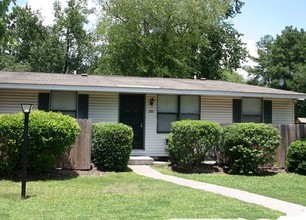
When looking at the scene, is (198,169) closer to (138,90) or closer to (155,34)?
(138,90)

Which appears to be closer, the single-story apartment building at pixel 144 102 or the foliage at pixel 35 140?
the foliage at pixel 35 140

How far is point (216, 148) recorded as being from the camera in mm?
13148

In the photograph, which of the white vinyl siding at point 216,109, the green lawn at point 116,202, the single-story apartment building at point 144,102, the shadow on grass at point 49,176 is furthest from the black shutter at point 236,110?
the shadow on grass at point 49,176

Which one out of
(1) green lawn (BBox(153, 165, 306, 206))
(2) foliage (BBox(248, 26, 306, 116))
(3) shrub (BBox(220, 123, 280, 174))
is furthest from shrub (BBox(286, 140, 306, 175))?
(2) foliage (BBox(248, 26, 306, 116))

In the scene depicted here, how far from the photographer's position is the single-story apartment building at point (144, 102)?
13.8 meters

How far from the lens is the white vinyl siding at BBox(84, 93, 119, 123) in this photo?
14.5 metres

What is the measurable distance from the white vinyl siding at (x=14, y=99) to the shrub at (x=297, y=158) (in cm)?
871

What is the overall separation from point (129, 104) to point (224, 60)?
22.1 metres

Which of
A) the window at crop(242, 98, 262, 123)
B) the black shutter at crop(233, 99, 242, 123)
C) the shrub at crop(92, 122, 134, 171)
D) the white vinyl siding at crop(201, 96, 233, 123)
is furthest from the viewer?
the window at crop(242, 98, 262, 123)

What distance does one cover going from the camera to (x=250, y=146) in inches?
480

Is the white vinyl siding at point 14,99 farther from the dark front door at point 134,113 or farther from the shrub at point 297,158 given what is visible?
the shrub at point 297,158

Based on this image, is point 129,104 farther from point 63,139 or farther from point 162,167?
point 63,139

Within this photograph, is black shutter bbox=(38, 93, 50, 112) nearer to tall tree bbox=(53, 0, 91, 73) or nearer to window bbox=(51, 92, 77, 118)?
window bbox=(51, 92, 77, 118)

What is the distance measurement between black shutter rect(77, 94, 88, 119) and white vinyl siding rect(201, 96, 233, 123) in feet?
14.5
